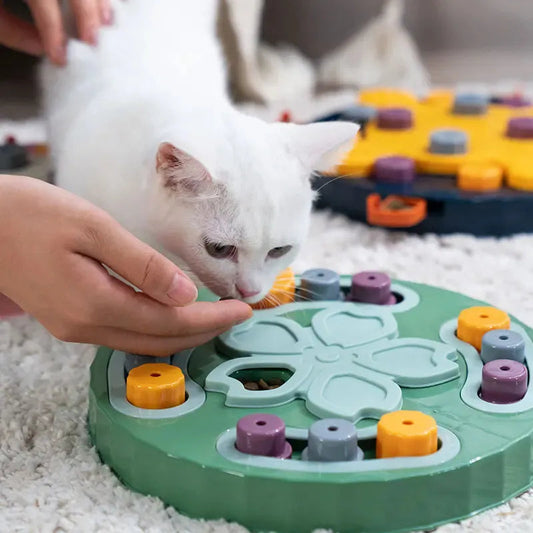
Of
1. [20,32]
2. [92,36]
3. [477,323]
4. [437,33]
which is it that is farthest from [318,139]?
[437,33]

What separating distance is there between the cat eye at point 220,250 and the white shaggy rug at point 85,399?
25 cm

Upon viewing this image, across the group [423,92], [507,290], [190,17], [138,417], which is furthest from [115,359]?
[423,92]

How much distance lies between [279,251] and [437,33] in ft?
6.63

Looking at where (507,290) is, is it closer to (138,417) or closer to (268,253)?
(268,253)

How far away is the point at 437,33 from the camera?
2.93m

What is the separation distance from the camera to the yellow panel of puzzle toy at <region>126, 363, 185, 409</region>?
0.95 metres

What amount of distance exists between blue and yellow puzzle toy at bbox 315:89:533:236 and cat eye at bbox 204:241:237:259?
0.42 metres

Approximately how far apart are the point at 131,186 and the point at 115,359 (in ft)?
0.69

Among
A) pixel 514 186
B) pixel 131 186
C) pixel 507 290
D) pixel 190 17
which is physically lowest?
pixel 507 290

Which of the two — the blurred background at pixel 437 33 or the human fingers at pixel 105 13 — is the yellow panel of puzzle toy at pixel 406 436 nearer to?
the human fingers at pixel 105 13

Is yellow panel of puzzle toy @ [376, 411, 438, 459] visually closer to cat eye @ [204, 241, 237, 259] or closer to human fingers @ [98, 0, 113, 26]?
cat eye @ [204, 241, 237, 259]

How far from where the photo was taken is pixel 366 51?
8.58 feet

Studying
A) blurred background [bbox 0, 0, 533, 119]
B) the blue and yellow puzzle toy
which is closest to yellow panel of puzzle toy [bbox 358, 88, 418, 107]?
the blue and yellow puzzle toy

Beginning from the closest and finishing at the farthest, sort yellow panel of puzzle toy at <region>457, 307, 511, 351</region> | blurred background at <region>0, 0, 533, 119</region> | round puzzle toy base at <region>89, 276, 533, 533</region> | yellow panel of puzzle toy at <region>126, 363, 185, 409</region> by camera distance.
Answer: round puzzle toy base at <region>89, 276, 533, 533</region> → yellow panel of puzzle toy at <region>126, 363, 185, 409</region> → yellow panel of puzzle toy at <region>457, 307, 511, 351</region> → blurred background at <region>0, 0, 533, 119</region>
